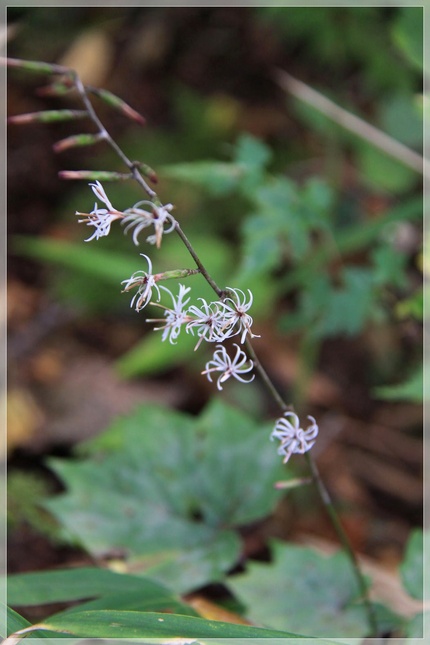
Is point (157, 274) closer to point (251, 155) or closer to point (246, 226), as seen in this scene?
point (246, 226)

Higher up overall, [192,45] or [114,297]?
[192,45]

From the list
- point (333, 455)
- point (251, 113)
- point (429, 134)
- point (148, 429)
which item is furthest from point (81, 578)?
point (251, 113)

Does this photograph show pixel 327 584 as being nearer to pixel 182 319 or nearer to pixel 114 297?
pixel 182 319

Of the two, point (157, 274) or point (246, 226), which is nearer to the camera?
point (157, 274)

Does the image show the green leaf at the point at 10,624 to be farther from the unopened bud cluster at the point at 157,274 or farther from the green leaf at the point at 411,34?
the green leaf at the point at 411,34

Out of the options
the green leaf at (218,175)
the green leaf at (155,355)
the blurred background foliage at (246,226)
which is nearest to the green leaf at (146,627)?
the blurred background foliage at (246,226)

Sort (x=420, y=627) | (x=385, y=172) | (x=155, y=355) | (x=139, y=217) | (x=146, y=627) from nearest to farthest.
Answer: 1. (x=139, y=217)
2. (x=146, y=627)
3. (x=420, y=627)
4. (x=155, y=355)
5. (x=385, y=172)

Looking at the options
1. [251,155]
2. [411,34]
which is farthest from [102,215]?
[411,34]
